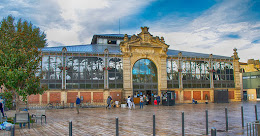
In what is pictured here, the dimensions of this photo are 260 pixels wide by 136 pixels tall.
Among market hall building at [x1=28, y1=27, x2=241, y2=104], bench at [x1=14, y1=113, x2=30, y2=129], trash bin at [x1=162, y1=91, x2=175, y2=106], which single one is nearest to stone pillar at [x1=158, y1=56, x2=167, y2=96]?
market hall building at [x1=28, y1=27, x2=241, y2=104]

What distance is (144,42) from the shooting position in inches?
1515

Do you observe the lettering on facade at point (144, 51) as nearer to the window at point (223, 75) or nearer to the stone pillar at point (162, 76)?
the stone pillar at point (162, 76)

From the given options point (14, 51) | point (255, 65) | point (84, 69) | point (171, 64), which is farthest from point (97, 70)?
point (255, 65)

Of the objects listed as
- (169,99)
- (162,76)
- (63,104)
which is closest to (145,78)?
(162,76)

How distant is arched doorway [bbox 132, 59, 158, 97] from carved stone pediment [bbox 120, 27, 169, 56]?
2234mm

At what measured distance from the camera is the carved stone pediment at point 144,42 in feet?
124

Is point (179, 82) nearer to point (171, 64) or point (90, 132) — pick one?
point (171, 64)

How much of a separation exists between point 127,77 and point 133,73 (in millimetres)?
1500

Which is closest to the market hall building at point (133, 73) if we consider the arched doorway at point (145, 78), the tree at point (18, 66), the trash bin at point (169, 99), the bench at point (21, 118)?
the arched doorway at point (145, 78)

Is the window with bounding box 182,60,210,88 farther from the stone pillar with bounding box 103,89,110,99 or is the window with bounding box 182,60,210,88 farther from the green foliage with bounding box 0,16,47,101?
the green foliage with bounding box 0,16,47,101

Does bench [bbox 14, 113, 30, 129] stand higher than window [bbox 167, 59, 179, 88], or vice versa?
window [bbox 167, 59, 179, 88]

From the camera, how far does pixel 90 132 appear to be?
12.3 metres

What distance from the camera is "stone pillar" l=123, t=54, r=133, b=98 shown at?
1439 inches

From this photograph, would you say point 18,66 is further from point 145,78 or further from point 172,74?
point 172,74
